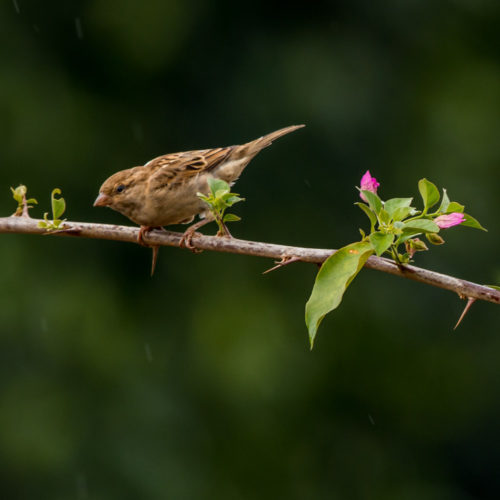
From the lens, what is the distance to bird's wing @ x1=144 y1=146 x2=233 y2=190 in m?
4.35

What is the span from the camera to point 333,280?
2.54 meters

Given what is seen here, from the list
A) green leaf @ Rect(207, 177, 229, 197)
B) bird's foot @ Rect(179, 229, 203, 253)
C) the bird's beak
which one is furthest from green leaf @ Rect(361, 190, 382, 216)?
the bird's beak

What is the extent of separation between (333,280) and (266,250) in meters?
0.39

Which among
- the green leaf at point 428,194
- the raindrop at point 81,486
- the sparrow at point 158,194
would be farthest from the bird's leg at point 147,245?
the raindrop at point 81,486

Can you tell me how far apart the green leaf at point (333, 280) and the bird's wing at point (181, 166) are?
183cm

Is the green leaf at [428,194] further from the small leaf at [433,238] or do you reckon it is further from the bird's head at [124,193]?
the bird's head at [124,193]

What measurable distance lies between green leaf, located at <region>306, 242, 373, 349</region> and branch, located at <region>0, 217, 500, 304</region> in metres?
0.17

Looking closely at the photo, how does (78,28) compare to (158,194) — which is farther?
(78,28)

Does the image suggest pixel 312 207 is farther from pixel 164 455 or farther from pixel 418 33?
pixel 164 455

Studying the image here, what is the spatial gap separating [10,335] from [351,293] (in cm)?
360

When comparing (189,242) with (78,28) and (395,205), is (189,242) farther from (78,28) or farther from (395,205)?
(78,28)

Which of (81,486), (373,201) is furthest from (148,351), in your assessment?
(373,201)

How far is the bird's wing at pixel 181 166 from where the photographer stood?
4352mm

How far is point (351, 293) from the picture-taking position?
9898mm
